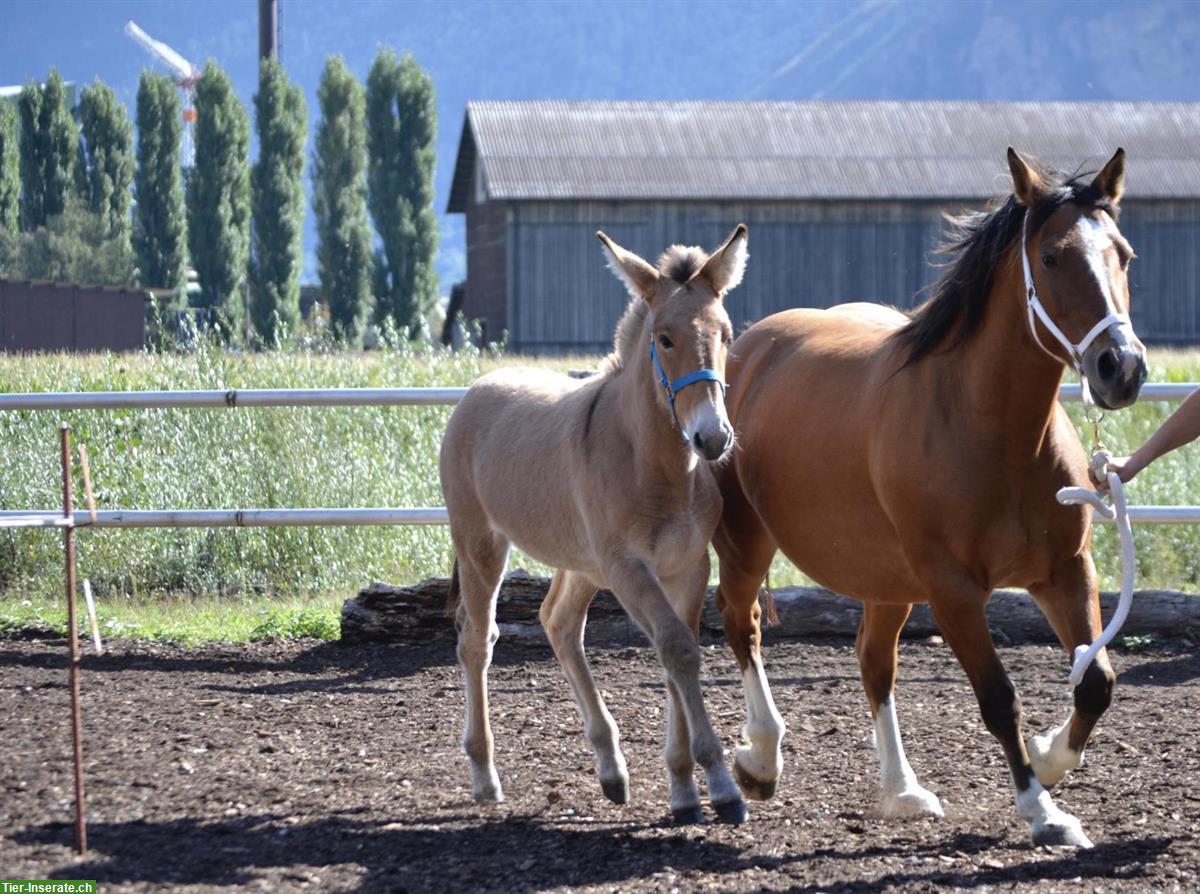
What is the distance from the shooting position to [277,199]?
153 ft

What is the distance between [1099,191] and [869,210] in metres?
30.7

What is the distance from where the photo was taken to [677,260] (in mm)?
4848

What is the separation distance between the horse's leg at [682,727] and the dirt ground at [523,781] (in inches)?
4.3

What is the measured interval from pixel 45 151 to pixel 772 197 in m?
28.3

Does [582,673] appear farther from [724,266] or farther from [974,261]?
[974,261]

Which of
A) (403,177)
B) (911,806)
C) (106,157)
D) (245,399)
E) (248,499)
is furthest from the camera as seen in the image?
(106,157)

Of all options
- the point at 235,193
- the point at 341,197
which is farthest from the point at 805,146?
the point at 235,193

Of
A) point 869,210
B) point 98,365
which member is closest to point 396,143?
point 869,210

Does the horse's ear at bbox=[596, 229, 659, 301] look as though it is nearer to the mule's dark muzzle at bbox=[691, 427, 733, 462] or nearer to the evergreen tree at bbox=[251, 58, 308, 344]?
the mule's dark muzzle at bbox=[691, 427, 733, 462]

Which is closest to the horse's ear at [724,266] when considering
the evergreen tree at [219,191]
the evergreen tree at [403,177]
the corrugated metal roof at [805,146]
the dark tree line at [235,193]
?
the corrugated metal roof at [805,146]

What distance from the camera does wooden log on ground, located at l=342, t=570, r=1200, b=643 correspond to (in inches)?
324

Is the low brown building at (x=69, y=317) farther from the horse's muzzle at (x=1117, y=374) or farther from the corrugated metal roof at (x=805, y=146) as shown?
the horse's muzzle at (x=1117, y=374)

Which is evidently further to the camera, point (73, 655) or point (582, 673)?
point (582, 673)

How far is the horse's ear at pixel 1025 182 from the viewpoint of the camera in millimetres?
4488
